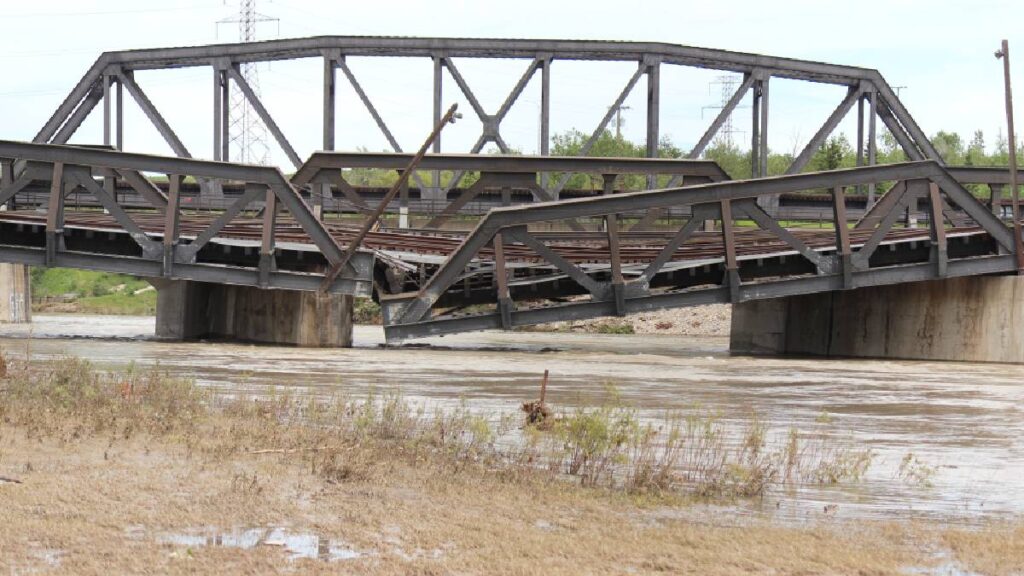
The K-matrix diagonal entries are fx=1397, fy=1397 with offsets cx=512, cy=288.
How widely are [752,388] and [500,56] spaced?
1084 inches

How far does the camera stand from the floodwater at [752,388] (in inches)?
404

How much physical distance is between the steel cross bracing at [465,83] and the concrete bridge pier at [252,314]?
9.99 metres

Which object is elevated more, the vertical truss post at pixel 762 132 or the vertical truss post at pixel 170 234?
the vertical truss post at pixel 762 132

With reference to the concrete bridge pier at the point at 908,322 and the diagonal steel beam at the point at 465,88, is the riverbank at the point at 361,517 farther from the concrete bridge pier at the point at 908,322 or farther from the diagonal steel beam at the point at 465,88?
the diagonal steel beam at the point at 465,88

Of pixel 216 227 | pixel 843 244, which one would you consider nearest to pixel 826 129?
pixel 843 244

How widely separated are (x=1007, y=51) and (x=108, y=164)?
68.7 ft

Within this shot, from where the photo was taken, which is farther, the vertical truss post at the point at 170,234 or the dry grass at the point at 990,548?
the vertical truss post at the point at 170,234

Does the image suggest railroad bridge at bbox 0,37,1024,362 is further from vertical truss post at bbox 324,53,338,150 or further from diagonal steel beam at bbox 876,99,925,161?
diagonal steel beam at bbox 876,99,925,161

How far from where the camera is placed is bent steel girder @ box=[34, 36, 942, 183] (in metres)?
45.4

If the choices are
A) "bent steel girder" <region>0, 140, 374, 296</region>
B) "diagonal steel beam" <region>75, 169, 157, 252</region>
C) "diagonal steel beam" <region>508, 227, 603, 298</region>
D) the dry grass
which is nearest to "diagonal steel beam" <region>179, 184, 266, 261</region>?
"bent steel girder" <region>0, 140, 374, 296</region>

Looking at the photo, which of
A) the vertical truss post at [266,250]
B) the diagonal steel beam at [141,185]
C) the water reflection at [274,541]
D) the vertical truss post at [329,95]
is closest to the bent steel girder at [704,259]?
the vertical truss post at [266,250]

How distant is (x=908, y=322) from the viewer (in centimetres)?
3170

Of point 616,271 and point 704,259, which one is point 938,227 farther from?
point 616,271

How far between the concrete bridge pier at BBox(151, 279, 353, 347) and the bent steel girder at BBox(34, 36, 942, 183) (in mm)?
10557
